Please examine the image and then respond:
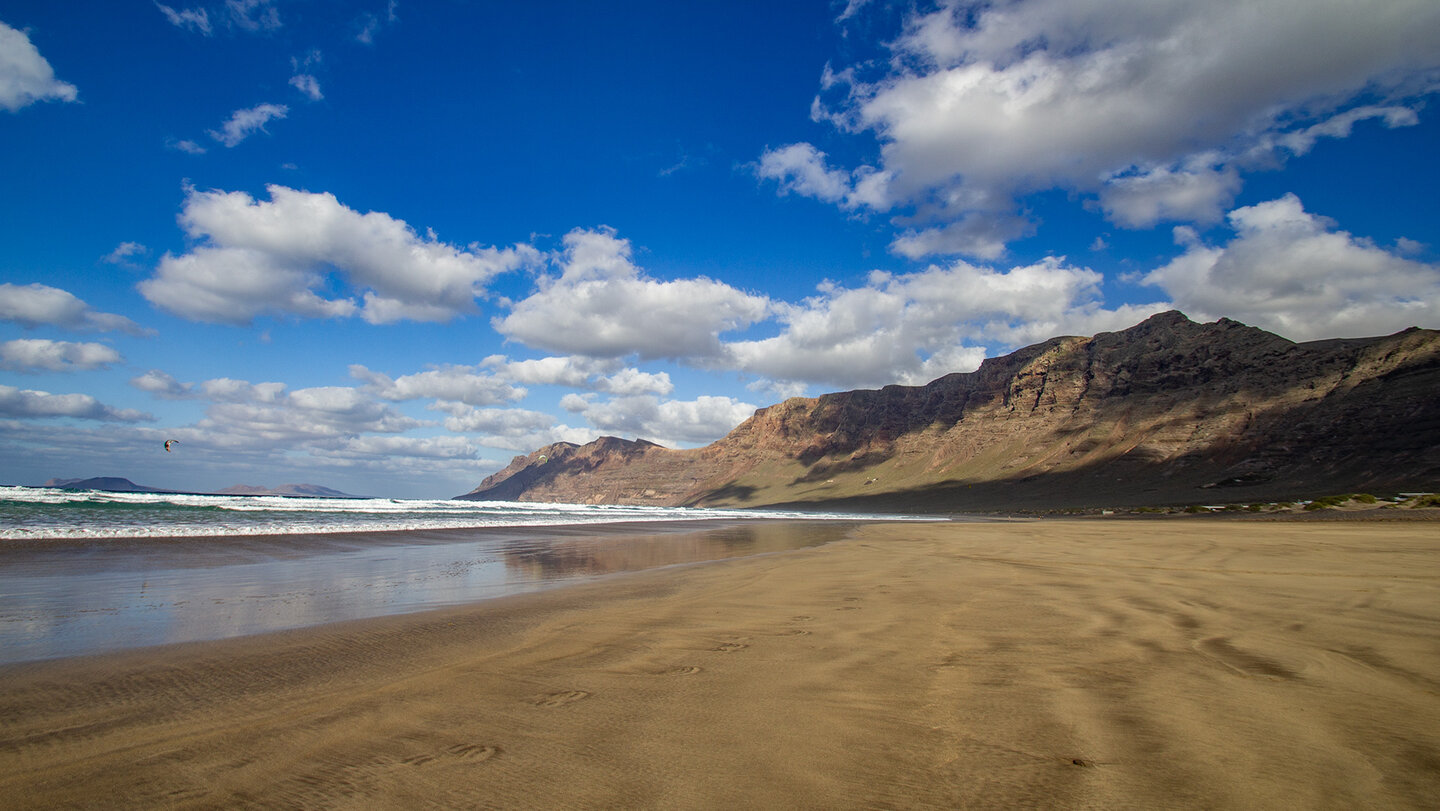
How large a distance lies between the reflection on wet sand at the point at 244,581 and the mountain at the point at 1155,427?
67.3 m

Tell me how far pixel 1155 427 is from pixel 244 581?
11234 cm

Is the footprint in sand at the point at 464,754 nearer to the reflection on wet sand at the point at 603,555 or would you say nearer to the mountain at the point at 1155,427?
the reflection on wet sand at the point at 603,555

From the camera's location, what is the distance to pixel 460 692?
4383 mm

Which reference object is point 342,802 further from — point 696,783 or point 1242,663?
point 1242,663

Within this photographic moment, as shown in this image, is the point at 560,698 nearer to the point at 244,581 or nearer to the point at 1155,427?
the point at 244,581

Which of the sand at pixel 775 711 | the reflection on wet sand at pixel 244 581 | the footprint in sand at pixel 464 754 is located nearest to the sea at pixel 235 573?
the reflection on wet sand at pixel 244 581

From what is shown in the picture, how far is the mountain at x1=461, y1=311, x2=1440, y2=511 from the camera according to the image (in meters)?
64.5

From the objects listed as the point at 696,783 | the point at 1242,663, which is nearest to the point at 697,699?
the point at 696,783

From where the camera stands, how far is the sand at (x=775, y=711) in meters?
2.78

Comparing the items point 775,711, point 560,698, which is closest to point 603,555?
point 560,698

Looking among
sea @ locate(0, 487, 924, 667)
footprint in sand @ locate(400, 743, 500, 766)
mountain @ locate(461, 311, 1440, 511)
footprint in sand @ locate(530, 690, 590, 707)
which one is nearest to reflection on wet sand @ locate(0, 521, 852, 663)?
sea @ locate(0, 487, 924, 667)

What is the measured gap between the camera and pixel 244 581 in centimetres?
1085

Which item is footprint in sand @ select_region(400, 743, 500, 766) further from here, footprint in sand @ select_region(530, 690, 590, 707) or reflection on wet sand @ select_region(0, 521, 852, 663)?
reflection on wet sand @ select_region(0, 521, 852, 663)

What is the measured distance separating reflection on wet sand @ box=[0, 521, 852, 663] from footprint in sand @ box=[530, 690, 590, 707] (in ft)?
15.0
